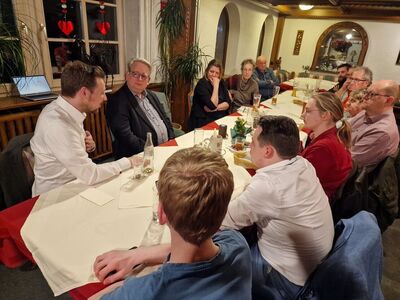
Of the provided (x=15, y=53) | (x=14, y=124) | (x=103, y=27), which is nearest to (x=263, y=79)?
(x=103, y=27)

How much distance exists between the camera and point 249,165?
1685mm

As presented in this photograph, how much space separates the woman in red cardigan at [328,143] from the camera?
153cm

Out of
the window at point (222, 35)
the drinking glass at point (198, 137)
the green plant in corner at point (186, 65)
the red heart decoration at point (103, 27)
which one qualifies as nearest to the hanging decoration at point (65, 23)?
the red heart decoration at point (103, 27)

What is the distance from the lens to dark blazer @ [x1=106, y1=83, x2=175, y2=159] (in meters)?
2.12

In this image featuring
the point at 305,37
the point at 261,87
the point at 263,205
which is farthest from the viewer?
the point at 305,37

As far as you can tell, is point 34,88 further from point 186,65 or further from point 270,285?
point 270,285

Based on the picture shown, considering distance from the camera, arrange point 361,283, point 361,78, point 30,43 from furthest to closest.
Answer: point 361,78 < point 30,43 < point 361,283

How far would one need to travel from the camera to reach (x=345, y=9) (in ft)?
21.2

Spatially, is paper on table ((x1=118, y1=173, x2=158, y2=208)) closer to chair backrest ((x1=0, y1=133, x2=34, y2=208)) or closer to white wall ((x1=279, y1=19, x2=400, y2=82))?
chair backrest ((x1=0, y1=133, x2=34, y2=208))

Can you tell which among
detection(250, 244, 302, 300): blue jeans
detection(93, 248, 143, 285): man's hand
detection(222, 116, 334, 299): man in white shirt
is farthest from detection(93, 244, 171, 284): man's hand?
detection(250, 244, 302, 300): blue jeans

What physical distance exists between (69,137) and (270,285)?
120 cm

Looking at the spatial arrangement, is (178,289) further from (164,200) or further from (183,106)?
(183,106)

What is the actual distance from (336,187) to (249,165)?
54cm

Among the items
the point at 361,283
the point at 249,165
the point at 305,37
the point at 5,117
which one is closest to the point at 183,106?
the point at 5,117
